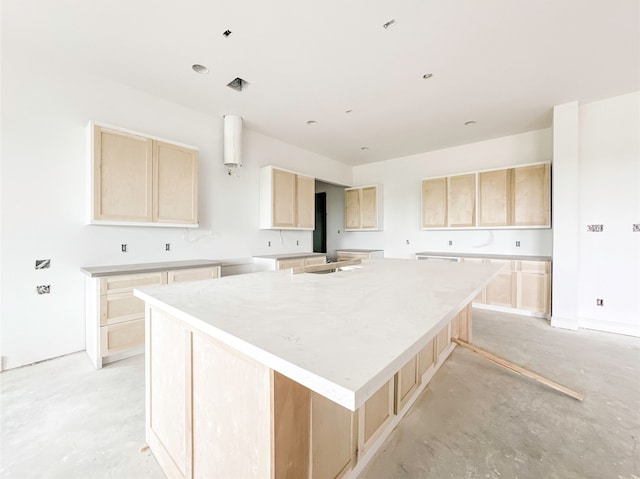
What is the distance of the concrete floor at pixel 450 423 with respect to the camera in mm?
1379

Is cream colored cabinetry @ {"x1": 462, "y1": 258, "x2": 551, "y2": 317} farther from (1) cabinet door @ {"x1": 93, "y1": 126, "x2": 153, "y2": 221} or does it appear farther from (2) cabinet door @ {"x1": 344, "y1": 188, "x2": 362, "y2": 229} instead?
(1) cabinet door @ {"x1": 93, "y1": 126, "x2": 153, "y2": 221}

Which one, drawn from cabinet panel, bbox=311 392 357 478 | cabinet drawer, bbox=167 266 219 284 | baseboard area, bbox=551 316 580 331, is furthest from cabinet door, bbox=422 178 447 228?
cabinet panel, bbox=311 392 357 478

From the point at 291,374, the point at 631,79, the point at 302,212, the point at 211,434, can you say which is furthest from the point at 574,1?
the point at 302,212

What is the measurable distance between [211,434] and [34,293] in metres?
2.73

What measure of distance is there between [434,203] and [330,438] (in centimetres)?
470

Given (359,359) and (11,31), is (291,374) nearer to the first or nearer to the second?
(359,359)

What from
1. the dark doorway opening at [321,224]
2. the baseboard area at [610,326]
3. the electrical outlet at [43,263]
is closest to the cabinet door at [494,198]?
the baseboard area at [610,326]

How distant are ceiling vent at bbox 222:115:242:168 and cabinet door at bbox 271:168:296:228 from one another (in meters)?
0.69

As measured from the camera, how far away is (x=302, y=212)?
4.79 m

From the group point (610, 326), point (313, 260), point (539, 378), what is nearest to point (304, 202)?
point (313, 260)

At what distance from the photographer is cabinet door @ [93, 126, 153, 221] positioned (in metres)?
2.59

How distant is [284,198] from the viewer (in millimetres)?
4457

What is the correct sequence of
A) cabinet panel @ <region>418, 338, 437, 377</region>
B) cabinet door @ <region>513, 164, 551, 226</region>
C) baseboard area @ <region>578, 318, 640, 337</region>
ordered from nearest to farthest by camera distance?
cabinet panel @ <region>418, 338, 437, 377</region>
baseboard area @ <region>578, 318, 640, 337</region>
cabinet door @ <region>513, 164, 551, 226</region>

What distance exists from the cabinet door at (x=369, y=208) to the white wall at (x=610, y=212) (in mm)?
3220
